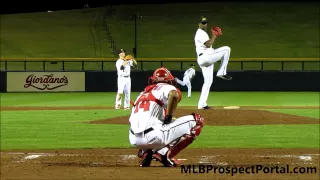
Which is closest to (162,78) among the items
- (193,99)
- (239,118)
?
(239,118)

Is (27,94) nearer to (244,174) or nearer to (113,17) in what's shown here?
(113,17)

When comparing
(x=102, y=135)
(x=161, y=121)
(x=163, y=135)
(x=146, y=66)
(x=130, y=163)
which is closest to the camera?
(x=163, y=135)

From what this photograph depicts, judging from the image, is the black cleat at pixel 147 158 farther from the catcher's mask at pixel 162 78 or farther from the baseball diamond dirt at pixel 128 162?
the catcher's mask at pixel 162 78

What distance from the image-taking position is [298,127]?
1606cm

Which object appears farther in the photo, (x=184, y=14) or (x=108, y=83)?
(x=184, y=14)

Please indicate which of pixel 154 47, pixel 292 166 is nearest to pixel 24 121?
pixel 292 166

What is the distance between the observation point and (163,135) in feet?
28.0

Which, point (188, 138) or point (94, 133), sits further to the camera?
point (94, 133)

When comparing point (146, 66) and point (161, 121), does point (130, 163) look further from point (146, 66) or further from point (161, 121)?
point (146, 66)

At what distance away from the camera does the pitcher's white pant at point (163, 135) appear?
851cm

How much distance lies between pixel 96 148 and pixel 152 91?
385cm

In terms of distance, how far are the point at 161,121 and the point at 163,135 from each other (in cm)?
23

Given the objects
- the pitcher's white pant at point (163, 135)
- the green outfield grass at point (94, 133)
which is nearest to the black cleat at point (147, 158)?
the pitcher's white pant at point (163, 135)

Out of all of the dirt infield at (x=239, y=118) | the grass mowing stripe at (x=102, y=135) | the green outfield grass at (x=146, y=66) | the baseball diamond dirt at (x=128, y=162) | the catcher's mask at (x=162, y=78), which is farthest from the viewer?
the green outfield grass at (x=146, y=66)
